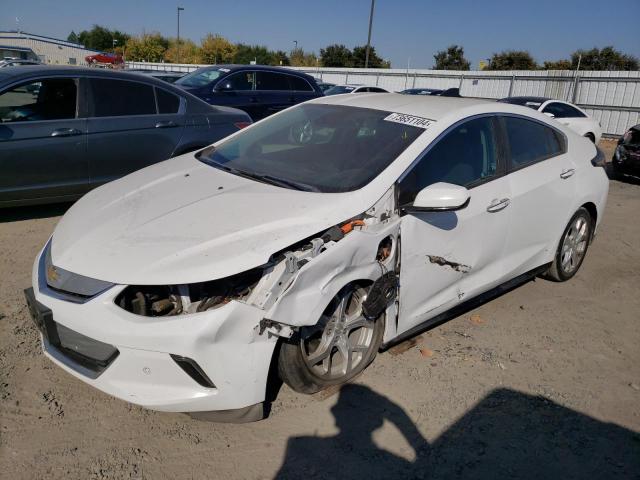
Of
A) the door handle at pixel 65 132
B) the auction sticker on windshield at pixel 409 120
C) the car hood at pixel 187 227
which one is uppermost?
the auction sticker on windshield at pixel 409 120

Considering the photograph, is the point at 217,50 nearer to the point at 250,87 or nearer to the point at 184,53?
the point at 184,53

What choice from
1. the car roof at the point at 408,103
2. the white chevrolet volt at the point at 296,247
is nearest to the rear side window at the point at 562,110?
the white chevrolet volt at the point at 296,247

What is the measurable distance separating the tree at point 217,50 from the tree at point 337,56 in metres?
10.6

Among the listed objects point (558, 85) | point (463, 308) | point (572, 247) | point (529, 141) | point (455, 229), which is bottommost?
point (463, 308)

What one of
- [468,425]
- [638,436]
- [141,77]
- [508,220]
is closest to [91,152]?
[141,77]

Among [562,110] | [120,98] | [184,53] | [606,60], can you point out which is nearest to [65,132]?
[120,98]

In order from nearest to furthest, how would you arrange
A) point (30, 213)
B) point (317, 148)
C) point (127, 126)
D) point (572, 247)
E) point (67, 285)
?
point (67, 285) → point (317, 148) → point (572, 247) → point (127, 126) → point (30, 213)

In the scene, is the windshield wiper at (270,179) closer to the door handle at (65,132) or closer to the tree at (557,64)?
the door handle at (65,132)

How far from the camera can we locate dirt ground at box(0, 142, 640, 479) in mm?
2455

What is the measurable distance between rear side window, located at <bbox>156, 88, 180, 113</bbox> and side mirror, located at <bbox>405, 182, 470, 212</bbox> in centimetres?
409

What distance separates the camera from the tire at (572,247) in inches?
177

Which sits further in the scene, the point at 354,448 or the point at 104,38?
the point at 104,38

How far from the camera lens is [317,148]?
357 cm

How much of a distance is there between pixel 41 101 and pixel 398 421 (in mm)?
4753
